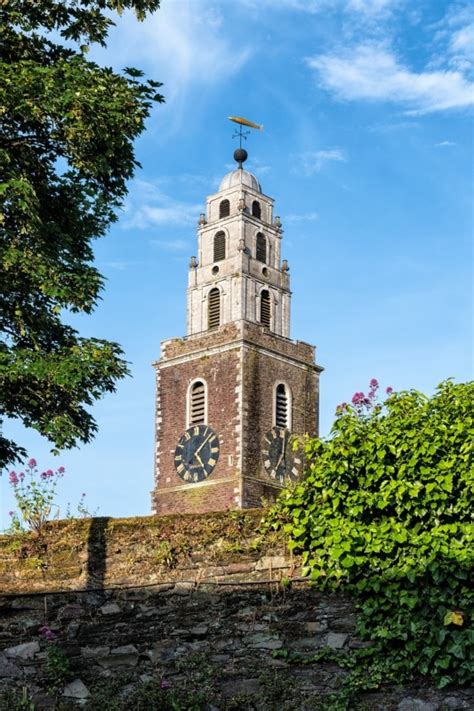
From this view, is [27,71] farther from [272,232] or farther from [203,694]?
[272,232]

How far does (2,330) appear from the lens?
14539mm

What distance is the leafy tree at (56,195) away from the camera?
43.8 feet

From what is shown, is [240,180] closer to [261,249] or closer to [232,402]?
[261,249]

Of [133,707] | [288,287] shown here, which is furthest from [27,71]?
[288,287]

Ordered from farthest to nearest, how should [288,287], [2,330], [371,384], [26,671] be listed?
[288,287], [2,330], [371,384], [26,671]

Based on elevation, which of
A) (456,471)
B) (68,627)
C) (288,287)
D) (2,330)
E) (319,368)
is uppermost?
(288,287)

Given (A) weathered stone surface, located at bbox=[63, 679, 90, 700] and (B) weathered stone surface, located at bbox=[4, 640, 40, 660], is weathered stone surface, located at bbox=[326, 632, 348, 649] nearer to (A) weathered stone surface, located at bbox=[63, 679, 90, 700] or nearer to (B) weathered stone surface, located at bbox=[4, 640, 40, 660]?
(A) weathered stone surface, located at bbox=[63, 679, 90, 700]

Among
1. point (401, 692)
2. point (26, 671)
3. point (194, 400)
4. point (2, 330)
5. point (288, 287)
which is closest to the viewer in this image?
point (401, 692)

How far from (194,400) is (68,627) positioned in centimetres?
4438

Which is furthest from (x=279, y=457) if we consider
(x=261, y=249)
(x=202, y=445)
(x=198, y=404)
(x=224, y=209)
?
(x=224, y=209)

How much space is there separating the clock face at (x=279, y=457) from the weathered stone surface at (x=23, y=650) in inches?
1643

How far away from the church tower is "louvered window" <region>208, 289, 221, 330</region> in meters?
0.07

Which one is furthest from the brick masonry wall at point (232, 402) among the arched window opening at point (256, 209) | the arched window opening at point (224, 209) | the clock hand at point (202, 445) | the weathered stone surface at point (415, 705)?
the weathered stone surface at point (415, 705)

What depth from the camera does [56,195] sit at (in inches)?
578
